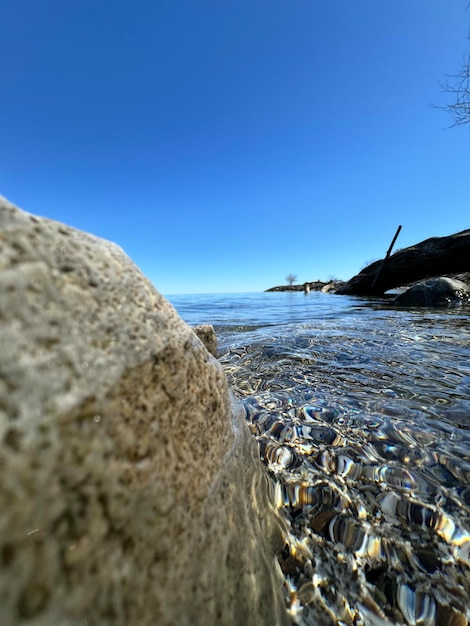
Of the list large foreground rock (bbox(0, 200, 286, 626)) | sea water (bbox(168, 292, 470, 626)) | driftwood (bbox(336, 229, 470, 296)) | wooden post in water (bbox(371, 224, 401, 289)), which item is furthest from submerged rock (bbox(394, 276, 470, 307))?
large foreground rock (bbox(0, 200, 286, 626))

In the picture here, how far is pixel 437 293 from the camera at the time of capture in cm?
1013

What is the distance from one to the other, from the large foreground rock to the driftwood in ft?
54.8

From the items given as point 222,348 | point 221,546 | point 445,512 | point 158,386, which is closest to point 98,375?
point 158,386

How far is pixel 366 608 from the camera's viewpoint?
3.06ft

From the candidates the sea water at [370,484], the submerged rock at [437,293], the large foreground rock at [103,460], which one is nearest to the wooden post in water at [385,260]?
the submerged rock at [437,293]

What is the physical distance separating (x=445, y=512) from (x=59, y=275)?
180 cm

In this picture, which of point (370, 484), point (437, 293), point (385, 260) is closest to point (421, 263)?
point (385, 260)

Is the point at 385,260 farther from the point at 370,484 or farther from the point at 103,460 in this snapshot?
the point at 103,460

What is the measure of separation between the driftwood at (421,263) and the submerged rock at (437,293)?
13.1 ft

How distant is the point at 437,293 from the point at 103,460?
1226 centimetres

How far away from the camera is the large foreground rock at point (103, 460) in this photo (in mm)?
526

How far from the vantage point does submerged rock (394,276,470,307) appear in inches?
391

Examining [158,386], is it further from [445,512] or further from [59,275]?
[445,512]

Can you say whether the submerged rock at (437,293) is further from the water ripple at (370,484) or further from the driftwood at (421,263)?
the water ripple at (370,484)
